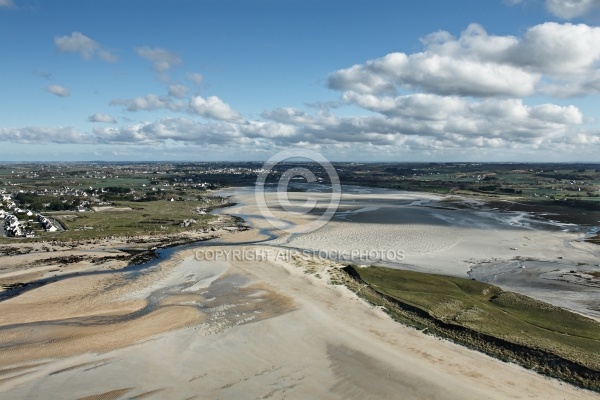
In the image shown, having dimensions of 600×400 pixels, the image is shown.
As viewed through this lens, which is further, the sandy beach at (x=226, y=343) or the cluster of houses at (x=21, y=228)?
the cluster of houses at (x=21, y=228)

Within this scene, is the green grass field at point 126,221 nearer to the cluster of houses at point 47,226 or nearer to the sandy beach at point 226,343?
the cluster of houses at point 47,226

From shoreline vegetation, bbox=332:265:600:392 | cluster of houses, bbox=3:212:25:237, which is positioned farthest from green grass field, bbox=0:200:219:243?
shoreline vegetation, bbox=332:265:600:392

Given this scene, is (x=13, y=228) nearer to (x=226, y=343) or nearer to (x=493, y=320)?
(x=226, y=343)

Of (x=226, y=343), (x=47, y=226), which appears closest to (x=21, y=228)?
(x=47, y=226)

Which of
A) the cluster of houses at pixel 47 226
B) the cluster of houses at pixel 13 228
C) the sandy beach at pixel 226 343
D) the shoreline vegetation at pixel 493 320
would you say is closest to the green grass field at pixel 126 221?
the cluster of houses at pixel 47 226

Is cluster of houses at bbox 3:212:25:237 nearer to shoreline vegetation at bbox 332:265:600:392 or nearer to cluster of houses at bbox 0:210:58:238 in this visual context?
cluster of houses at bbox 0:210:58:238
